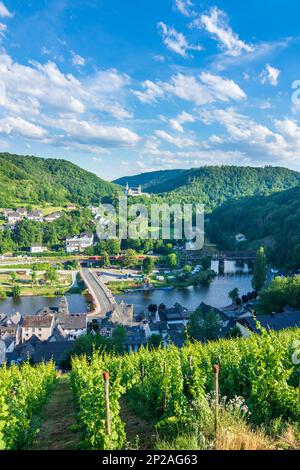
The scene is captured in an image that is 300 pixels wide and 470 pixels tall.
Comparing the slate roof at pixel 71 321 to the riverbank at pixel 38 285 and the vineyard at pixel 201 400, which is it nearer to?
the riverbank at pixel 38 285

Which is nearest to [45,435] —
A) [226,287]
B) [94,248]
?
[226,287]

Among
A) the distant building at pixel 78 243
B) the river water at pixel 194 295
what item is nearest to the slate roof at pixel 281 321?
the river water at pixel 194 295

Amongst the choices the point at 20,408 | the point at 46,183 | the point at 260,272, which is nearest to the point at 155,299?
the point at 260,272

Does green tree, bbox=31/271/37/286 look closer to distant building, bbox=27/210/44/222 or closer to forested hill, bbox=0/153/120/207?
distant building, bbox=27/210/44/222

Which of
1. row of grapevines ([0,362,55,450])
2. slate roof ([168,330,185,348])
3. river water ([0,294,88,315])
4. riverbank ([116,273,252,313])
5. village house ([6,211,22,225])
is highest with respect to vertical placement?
village house ([6,211,22,225])

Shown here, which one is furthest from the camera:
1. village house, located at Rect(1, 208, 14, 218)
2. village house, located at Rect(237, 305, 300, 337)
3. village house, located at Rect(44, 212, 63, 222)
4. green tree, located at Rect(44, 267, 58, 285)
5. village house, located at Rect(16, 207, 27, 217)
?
village house, located at Rect(16, 207, 27, 217)

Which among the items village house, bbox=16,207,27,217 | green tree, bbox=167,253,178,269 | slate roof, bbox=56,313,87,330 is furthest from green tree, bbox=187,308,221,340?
village house, bbox=16,207,27,217

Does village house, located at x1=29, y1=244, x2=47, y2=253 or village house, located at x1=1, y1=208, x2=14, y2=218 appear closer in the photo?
village house, located at x1=29, y1=244, x2=47, y2=253
